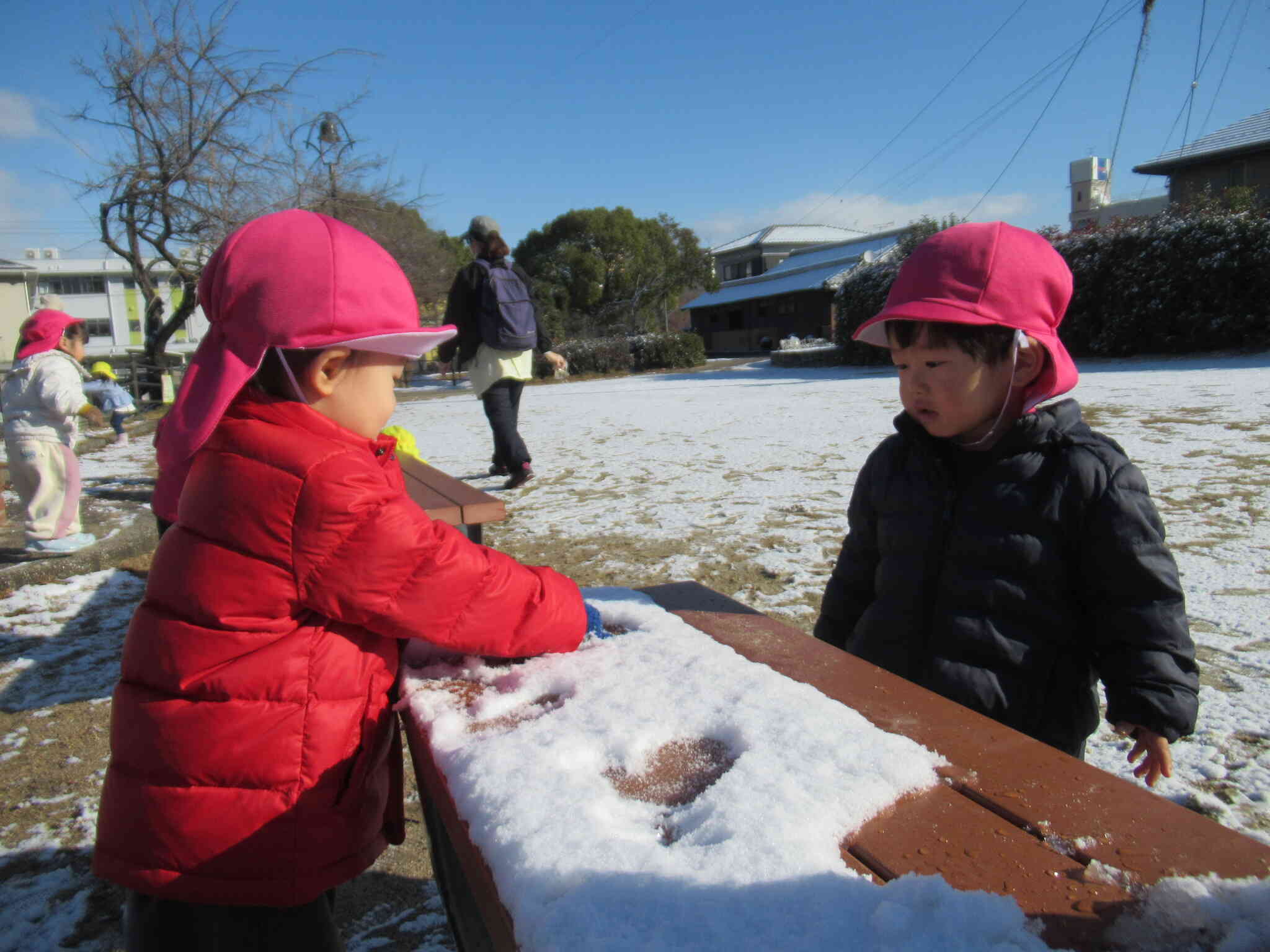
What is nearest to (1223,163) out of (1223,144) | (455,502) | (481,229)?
(1223,144)

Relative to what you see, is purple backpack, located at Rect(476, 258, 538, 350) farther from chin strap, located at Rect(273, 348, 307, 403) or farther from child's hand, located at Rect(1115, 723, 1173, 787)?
child's hand, located at Rect(1115, 723, 1173, 787)

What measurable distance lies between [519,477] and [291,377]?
16.4 feet

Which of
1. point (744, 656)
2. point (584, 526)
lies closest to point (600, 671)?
point (744, 656)

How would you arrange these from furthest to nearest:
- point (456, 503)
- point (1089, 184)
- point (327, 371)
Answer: point (1089, 184), point (456, 503), point (327, 371)

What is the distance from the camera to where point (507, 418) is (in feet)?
19.6

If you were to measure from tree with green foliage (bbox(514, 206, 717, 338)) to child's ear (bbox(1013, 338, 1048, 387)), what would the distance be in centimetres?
3386

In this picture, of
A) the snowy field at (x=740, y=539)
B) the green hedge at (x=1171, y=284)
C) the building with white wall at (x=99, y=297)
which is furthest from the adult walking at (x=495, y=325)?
the building with white wall at (x=99, y=297)

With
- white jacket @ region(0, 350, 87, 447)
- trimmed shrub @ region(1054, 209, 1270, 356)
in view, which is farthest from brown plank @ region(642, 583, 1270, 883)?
trimmed shrub @ region(1054, 209, 1270, 356)

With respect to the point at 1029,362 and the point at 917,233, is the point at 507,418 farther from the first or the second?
the point at 917,233

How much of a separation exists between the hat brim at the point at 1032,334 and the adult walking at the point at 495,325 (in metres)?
4.41

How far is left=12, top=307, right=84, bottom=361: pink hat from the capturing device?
194 inches

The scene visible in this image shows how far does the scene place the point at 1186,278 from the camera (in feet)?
42.3

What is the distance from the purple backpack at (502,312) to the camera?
5.79m

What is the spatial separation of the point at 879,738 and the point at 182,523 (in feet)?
3.61
